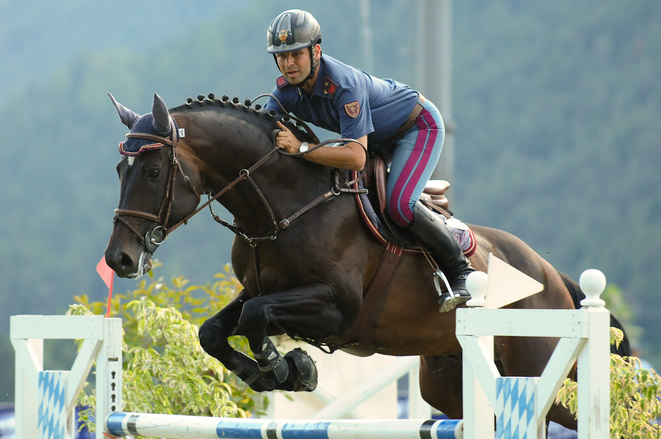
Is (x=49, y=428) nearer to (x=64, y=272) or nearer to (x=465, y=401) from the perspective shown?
(x=465, y=401)

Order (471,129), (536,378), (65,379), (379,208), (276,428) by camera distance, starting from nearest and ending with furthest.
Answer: (536,378) < (276,428) < (65,379) < (379,208) < (471,129)

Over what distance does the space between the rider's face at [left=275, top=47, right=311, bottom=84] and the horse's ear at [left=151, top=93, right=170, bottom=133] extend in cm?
59

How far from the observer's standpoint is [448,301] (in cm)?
458

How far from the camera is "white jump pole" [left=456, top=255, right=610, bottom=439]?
311 centimetres

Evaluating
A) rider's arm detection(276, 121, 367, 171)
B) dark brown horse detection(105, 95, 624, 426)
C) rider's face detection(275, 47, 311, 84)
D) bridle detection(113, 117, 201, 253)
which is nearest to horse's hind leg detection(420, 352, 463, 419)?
dark brown horse detection(105, 95, 624, 426)

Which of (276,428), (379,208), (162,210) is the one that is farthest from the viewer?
(379,208)

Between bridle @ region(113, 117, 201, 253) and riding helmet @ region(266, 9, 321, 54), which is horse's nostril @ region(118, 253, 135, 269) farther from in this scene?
riding helmet @ region(266, 9, 321, 54)

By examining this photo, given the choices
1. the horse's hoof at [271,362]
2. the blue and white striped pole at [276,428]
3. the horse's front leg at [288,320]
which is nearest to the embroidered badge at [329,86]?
the horse's front leg at [288,320]

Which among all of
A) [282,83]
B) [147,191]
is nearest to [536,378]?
[147,191]

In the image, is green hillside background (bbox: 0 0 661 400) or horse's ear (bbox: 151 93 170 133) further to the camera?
green hillside background (bbox: 0 0 661 400)

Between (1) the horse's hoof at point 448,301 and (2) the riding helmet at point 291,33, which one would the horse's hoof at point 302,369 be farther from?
(2) the riding helmet at point 291,33

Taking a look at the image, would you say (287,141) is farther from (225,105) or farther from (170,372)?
(170,372)

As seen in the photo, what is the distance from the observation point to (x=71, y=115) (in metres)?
65.7

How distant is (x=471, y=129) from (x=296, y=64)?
5741 cm
